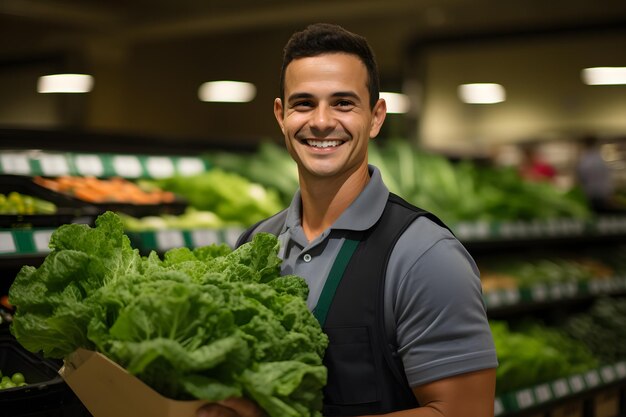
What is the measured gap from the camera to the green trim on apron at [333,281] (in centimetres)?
191

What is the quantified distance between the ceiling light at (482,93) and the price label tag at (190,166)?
25.6 ft

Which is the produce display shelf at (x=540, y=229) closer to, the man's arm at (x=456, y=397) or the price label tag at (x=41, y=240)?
the price label tag at (x=41, y=240)

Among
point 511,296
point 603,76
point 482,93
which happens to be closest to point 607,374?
point 511,296

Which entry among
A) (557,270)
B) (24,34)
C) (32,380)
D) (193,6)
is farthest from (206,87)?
(32,380)

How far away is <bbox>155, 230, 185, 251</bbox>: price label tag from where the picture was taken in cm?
336

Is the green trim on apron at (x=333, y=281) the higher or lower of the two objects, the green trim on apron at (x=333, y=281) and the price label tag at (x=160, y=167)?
the lower

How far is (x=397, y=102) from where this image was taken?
424 inches

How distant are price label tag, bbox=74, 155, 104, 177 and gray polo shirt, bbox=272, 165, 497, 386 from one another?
2302mm

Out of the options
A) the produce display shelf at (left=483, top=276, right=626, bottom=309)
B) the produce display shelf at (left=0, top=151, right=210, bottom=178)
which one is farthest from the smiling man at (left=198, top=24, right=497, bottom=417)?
the produce display shelf at (left=483, top=276, right=626, bottom=309)

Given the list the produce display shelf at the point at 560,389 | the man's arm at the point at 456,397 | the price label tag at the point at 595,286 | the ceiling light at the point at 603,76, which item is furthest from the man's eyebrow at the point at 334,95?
the ceiling light at the point at 603,76

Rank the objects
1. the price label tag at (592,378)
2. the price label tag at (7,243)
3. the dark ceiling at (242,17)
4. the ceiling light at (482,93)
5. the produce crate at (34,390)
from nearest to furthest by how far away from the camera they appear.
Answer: the produce crate at (34,390), the price label tag at (7,243), the price label tag at (592,378), the dark ceiling at (242,17), the ceiling light at (482,93)

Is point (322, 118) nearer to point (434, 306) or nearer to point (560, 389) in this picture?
point (434, 306)

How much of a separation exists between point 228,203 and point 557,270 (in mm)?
2547

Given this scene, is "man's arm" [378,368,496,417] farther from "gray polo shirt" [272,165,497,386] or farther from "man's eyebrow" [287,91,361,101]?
"man's eyebrow" [287,91,361,101]
